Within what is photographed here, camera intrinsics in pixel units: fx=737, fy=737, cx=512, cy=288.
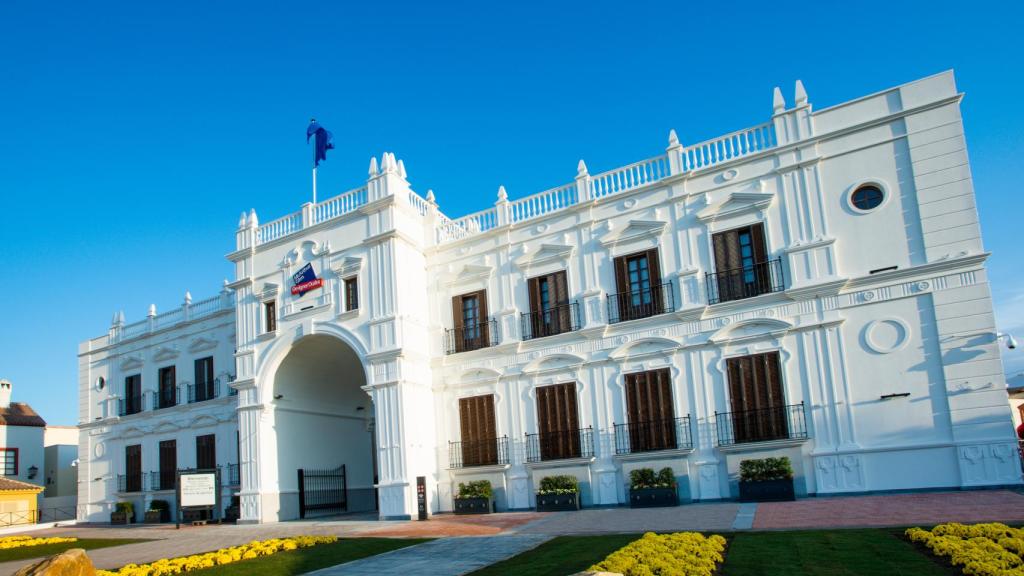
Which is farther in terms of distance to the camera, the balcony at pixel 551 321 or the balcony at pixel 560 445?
the balcony at pixel 551 321

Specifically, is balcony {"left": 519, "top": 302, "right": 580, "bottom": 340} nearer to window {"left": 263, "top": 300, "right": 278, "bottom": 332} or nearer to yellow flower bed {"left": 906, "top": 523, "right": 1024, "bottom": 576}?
window {"left": 263, "top": 300, "right": 278, "bottom": 332}

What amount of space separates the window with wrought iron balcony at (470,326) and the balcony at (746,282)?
22.2 ft

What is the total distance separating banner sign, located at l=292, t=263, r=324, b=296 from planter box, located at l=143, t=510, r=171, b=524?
36.4 feet

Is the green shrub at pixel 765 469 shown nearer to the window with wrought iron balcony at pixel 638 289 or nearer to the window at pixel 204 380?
the window with wrought iron balcony at pixel 638 289

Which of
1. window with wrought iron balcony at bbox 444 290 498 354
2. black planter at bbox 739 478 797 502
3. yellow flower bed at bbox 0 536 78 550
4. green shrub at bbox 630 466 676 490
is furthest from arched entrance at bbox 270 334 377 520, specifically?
black planter at bbox 739 478 797 502

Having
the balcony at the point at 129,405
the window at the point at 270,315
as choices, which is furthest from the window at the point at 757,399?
the balcony at the point at 129,405

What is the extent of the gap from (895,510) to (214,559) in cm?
1254

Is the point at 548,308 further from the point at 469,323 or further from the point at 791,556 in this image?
the point at 791,556

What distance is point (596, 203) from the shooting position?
21.6 metres

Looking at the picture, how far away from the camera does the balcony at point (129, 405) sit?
31484mm

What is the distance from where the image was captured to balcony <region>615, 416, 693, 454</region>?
19.3 meters

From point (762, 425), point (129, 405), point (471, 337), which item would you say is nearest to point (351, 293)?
point (471, 337)

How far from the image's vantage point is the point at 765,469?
17594 mm

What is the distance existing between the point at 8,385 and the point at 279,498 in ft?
83.6
